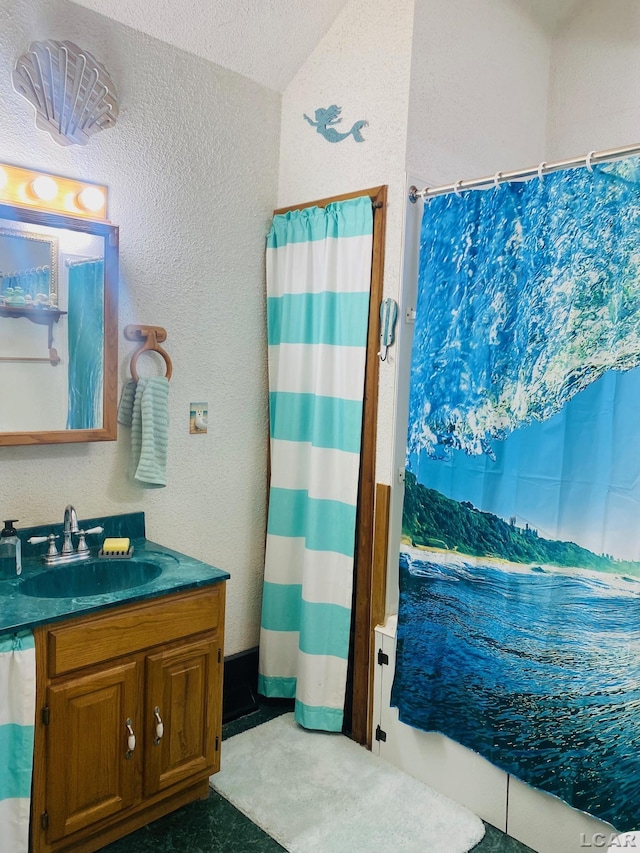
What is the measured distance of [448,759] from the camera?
222 centimetres

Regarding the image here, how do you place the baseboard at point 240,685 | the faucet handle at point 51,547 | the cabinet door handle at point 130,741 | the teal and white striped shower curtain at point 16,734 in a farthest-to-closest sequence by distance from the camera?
the baseboard at point 240,685 → the faucet handle at point 51,547 → the cabinet door handle at point 130,741 → the teal and white striped shower curtain at point 16,734

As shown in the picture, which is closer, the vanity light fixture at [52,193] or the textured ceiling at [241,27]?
the vanity light fixture at [52,193]

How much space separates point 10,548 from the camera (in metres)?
2.00

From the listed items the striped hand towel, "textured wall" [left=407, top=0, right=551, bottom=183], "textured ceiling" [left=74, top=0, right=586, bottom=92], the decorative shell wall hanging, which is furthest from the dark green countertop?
"textured ceiling" [left=74, top=0, right=586, bottom=92]

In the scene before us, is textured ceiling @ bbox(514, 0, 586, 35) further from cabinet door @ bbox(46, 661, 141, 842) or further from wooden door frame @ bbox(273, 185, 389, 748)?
cabinet door @ bbox(46, 661, 141, 842)

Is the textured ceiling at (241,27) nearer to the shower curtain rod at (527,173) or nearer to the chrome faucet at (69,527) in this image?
the shower curtain rod at (527,173)

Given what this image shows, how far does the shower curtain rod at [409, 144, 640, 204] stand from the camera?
5.78ft

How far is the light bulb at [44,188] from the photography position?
207 cm

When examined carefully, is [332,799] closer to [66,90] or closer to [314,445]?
[314,445]

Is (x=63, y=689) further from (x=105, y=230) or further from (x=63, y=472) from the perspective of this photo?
(x=105, y=230)

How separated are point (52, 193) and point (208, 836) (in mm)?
2038

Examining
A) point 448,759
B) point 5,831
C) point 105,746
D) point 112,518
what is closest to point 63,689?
point 105,746

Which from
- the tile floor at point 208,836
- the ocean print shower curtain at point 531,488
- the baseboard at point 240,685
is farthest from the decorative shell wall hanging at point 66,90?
the tile floor at point 208,836

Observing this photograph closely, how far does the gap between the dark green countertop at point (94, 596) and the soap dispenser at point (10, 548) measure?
0.04 meters
